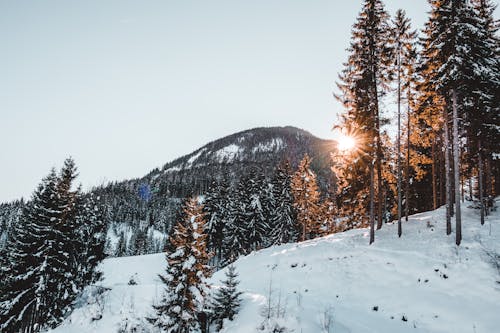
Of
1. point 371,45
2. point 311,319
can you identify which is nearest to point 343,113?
point 371,45

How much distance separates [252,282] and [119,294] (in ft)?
26.0

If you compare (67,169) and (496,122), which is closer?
(496,122)

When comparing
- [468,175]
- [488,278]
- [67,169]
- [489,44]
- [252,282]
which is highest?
[489,44]

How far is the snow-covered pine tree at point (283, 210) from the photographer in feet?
142

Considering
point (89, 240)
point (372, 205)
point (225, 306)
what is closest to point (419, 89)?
point (372, 205)

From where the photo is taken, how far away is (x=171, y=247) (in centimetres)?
1627

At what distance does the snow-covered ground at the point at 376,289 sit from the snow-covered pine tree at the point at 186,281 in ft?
5.13

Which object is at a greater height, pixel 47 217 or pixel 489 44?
pixel 489 44

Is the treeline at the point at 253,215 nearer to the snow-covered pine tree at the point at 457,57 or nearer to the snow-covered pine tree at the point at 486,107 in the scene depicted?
the snow-covered pine tree at the point at 486,107

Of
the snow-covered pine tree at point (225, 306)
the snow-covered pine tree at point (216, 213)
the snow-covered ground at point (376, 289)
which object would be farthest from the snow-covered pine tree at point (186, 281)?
the snow-covered pine tree at point (216, 213)

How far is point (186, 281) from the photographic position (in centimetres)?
1480

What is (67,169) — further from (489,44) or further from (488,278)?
(489,44)

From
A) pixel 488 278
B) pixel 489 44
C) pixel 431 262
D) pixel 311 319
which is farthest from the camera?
pixel 489 44

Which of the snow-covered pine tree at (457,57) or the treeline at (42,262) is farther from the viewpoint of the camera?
the treeline at (42,262)
